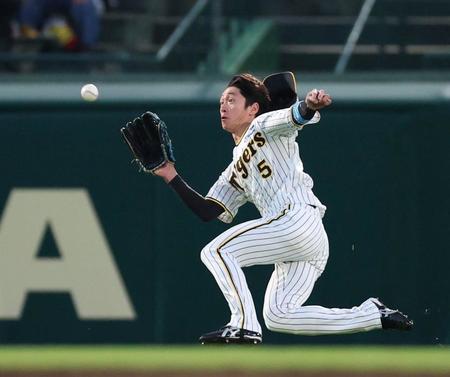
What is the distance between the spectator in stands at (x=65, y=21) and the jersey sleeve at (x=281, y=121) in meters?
3.22

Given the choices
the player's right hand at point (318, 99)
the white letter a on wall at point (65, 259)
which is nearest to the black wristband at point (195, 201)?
the player's right hand at point (318, 99)

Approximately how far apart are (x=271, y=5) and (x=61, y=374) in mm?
4745

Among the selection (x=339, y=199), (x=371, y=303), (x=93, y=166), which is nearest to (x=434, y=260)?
(x=339, y=199)

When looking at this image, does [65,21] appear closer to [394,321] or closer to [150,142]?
[150,142]

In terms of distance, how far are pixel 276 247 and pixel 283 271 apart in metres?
0.19

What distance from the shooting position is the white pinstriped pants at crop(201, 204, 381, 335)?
24.9 feet

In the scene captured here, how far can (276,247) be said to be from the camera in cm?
765

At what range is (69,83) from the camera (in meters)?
9.48

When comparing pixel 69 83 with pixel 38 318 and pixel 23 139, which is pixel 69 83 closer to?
pixel 23 139

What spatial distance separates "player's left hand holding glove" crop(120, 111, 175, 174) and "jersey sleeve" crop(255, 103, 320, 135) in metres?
0.50

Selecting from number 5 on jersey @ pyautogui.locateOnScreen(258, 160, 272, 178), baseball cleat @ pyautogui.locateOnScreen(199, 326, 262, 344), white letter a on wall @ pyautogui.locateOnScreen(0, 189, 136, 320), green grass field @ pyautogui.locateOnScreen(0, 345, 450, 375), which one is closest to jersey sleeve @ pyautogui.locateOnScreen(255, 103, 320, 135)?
number 5 on jersey @ pyautogui.locateOnScreen(258, 160, 272, 178)

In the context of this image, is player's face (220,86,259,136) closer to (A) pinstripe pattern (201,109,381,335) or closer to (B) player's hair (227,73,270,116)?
(B) player's hair (227,73,270,116)

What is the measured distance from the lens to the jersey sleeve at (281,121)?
7.41 meters

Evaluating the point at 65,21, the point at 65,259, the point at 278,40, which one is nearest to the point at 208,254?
the point at 65,259
